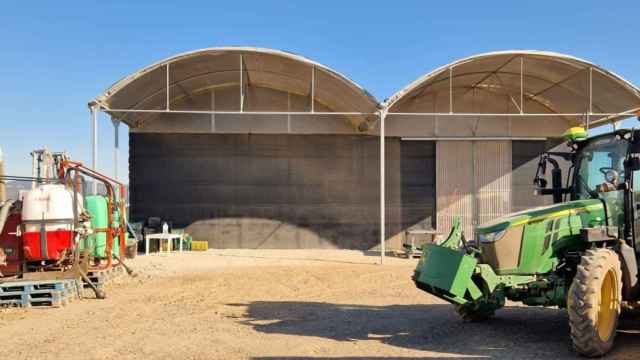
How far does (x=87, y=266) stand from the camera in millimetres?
10250

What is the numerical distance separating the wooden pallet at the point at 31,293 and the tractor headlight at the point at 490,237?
694 cm

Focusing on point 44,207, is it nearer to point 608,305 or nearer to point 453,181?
point 608,305

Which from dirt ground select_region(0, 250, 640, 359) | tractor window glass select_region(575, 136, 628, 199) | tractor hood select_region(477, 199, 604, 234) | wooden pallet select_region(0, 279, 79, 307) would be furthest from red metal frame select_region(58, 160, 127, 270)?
tractor window glass select_region(575, 136, 628, 199)

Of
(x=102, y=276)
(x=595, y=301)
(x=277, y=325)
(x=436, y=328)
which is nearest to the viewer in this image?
(x=595, y=301)

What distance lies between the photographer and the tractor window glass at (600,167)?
6656 mm

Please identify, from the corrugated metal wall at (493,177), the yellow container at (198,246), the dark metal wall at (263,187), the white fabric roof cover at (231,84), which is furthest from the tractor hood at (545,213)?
the yellow container at (198,246)

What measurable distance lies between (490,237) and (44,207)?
7530 millimetres

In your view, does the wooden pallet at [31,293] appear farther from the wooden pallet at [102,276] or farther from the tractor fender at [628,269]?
the tractor fender at [628,269]

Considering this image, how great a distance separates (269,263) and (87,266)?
19.8 feet

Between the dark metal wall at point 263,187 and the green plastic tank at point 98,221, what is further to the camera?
the dark metal wall at point 263,187

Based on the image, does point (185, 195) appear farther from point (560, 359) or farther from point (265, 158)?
point (560, 359)

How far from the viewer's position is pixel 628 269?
6.23m

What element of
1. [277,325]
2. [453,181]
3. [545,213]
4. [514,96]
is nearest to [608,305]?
[545,213]

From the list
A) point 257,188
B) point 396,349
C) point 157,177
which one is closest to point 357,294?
point 396,349
